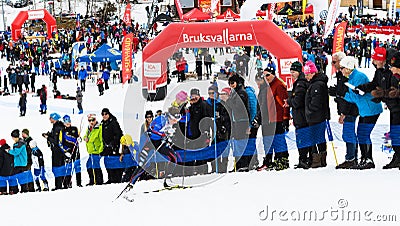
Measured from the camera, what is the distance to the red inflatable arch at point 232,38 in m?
12.9

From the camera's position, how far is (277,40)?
42.2 ft

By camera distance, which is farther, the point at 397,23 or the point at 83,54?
the point at 397,23

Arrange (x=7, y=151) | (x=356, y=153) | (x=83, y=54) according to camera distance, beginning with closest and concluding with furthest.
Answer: (x=356, y=153), (x=7, y=151), (x=83, y=54)

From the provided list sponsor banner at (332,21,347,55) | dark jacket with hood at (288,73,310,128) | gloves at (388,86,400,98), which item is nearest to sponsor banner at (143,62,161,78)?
sponsor banner at (332,21,347,55)

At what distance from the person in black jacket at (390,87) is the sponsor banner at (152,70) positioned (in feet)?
29.9

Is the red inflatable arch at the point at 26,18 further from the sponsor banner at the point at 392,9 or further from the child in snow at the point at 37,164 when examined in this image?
the child in snow at the point at 37,164

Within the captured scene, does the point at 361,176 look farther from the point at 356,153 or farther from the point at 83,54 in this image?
the point at 83,54

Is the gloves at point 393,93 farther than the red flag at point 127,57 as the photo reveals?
No

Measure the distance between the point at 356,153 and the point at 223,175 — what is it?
4.89ft

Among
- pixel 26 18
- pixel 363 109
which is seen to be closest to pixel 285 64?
pixel 363 109

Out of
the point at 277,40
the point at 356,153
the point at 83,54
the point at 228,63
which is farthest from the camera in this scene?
the point at 83,54

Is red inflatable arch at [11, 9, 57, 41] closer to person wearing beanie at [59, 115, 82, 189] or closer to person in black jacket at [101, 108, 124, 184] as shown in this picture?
person wearing beanie at [59, 115, 82, 189]

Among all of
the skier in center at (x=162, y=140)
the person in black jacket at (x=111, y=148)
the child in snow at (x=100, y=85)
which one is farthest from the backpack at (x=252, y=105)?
the child in snow at (x=100, y=85)

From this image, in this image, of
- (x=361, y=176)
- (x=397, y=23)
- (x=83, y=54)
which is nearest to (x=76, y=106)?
(x=83, y=54)
